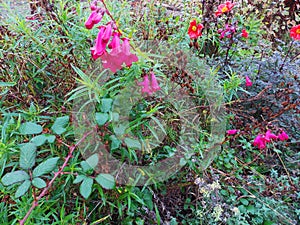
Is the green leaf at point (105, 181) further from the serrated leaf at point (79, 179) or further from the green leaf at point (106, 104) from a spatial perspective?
the green leaf at point (106, 104)

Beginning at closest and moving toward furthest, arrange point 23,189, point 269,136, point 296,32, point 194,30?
point 23,189 → point 269,136 → point 194,30 → point 296,32

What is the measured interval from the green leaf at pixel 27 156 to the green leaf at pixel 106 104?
0.27 metres

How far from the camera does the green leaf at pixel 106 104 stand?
3.71 ft

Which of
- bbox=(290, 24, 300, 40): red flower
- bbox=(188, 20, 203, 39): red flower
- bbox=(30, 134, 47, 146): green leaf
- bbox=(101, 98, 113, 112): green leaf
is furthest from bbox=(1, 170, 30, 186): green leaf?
bbox=(290, 24, 300, 40): red flower

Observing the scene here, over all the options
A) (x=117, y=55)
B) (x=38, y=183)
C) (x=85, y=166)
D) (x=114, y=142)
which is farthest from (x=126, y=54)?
(x=38, y=183)

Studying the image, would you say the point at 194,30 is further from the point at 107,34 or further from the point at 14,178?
the point at 14,178

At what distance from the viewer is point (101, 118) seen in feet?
3.59

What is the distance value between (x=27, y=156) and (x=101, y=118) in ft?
0.91

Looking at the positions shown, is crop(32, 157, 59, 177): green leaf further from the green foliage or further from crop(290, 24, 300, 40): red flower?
crop(290, 24, 300, 40): red flower

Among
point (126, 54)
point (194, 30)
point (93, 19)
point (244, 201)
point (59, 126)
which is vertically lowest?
point (244, 201)

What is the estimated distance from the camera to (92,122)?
1.21 meters

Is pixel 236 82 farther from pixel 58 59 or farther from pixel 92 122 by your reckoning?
pixel 58 59

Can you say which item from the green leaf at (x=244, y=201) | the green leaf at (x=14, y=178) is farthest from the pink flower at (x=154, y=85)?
the green leaf at (x=244, y=201)

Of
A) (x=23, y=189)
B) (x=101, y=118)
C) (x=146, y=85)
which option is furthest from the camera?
(x=146, y=85)
